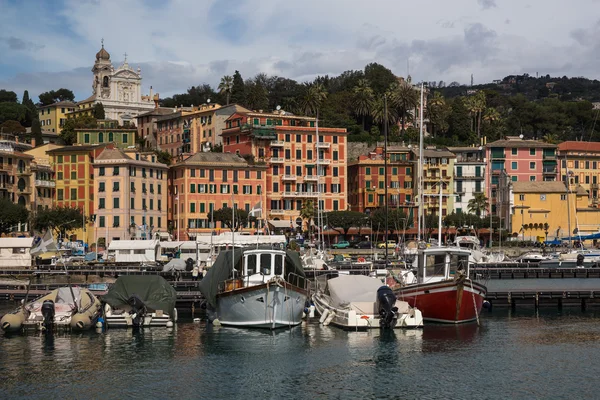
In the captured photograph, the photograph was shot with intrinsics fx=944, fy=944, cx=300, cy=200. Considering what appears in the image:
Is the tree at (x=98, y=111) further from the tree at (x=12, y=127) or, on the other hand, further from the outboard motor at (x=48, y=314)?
the outboard motor at (x=48, y=314)

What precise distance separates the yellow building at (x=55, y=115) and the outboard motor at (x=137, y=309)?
5620 inches

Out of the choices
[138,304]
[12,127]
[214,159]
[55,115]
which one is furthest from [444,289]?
[55,115]

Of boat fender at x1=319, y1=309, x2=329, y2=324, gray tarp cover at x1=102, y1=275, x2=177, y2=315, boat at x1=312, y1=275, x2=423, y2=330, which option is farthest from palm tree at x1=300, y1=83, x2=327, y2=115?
gray tarp cover at x1=102, y1=275, x2=177, y2=315

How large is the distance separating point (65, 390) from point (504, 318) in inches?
1247

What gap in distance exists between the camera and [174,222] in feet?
424

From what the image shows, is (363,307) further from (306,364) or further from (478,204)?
(478,204)

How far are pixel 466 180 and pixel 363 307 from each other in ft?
305

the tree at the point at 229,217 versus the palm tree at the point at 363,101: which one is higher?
the palm tree at the point at 363,101

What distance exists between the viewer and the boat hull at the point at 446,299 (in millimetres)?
52531

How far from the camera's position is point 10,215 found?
111 meters

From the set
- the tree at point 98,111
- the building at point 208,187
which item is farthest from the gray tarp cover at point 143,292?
the tree at point 98,111

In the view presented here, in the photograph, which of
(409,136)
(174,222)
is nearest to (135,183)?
(174,222)

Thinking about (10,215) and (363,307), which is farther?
(10,215)

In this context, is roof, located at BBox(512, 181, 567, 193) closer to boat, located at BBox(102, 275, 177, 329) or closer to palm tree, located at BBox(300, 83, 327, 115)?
palm tree, located at BBox(300, 83, 327, 115)
